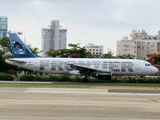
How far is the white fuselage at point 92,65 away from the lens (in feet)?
134

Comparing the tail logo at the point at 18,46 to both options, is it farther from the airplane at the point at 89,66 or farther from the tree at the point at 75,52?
the tree at the point at 75,52

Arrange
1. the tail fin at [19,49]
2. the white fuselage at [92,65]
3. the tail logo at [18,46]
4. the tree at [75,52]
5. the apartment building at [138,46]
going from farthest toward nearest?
the apartment building at [138,46] → the tree at [75,52] → the tail logo at [18,46] → the tail fin at [19,49] → the white fuselage at [92,65]

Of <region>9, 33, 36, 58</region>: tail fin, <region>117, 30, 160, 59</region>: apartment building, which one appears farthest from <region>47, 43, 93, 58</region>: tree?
<region>117, 30, 160, 59</region>: apartment building

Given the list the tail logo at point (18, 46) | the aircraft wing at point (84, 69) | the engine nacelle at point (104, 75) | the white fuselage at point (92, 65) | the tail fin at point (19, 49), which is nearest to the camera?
the aircraft wing at point (84, 69)

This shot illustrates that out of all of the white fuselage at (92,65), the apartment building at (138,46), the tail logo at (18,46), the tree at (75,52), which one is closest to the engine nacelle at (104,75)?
the white fuselage at (92,65)

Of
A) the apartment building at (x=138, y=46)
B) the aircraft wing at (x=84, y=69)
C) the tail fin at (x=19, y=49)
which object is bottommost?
the aircraft wing at (x=84, y=69)

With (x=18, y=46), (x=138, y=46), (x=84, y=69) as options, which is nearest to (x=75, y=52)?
(x=18, y=46)

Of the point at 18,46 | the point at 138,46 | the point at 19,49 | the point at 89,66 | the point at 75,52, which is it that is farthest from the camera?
the point at 138,46

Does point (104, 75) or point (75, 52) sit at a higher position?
point (75, 52)

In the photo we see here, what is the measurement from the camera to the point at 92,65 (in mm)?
41344

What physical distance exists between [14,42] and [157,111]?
30406 mm

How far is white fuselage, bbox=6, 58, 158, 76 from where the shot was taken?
40.8 metres

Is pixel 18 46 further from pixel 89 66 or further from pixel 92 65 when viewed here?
pixel 92 65

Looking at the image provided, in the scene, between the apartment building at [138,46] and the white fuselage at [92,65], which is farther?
the apartment building at [138,46]
